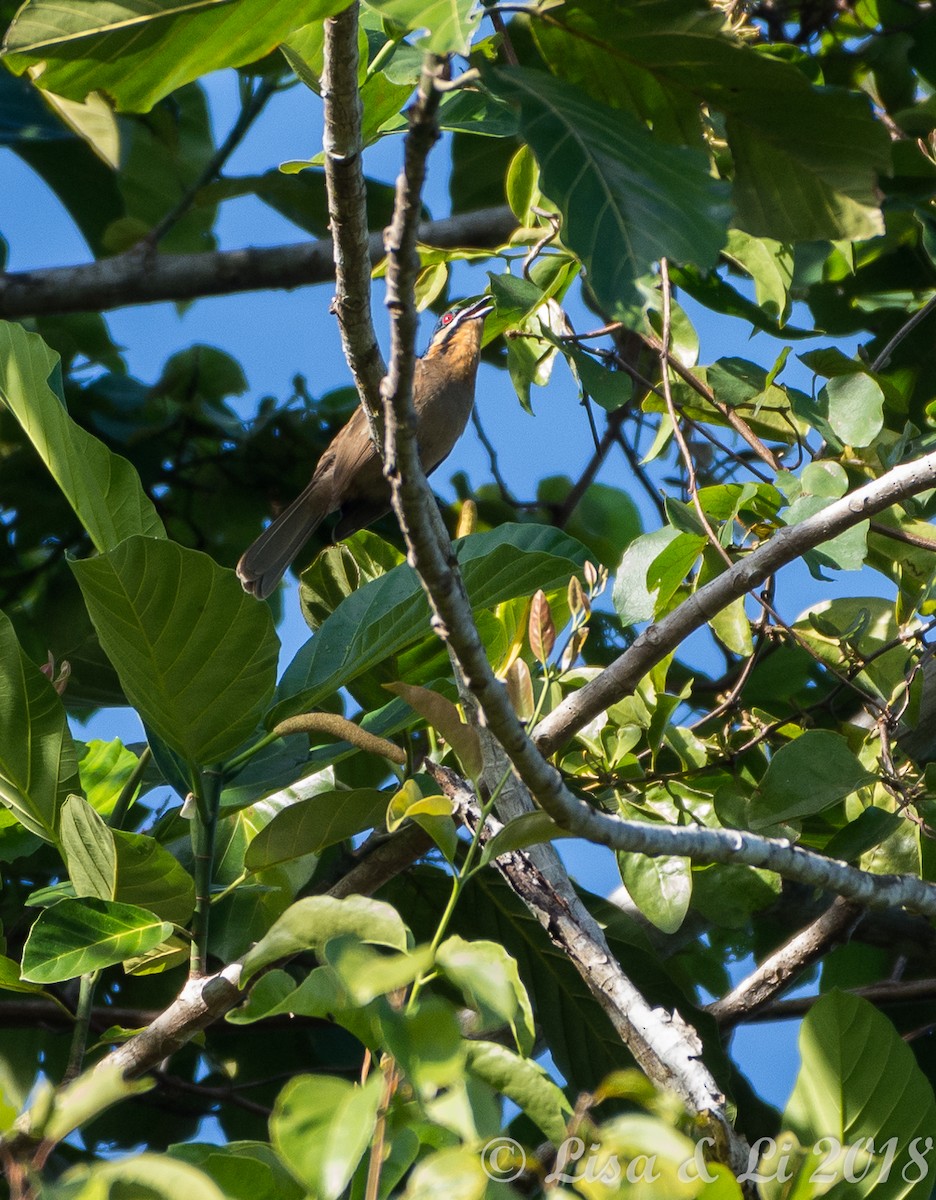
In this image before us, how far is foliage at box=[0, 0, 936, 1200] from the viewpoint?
2.98 feet

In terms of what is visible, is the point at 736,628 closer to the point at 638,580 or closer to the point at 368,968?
the point at 638,580

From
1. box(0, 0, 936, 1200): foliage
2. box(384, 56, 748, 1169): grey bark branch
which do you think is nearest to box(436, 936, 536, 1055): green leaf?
box(0, 0, 936, 1200): foliage

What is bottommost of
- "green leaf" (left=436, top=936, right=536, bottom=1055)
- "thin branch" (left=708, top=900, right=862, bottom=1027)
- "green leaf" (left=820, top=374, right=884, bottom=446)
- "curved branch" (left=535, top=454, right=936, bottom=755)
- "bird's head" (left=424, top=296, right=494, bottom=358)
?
"thin branch" (left=708, top=900, right=862, bottom=1027)

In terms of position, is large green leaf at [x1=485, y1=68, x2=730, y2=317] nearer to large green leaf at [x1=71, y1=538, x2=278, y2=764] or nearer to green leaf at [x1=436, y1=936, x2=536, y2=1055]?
green leaf at [x1=436, y1=936, x2=536, y2=1055]

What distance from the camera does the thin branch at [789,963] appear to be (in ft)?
5.88

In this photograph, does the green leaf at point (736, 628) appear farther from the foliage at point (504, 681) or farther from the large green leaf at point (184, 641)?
the large green leaf at point (184, 641)

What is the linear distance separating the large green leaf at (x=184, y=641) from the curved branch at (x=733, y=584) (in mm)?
381

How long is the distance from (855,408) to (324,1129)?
146 centimetres

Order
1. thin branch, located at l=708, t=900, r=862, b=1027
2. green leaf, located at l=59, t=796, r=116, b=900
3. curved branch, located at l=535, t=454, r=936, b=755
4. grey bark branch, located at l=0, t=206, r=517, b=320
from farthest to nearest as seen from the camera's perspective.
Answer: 1. grey bark branch, located at l=0, t=206, r=517, b=320
2. thin branch, located at l=708, t=900, r=862, b=1027
3. green leaf, located at l=59, t=796, r=116, b=900
4. curved branch, located at l=535, t=454, r=936, b=755

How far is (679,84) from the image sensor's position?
0.99 m

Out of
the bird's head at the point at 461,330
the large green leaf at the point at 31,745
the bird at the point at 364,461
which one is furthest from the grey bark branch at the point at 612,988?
the bird's head at the point at 461,330

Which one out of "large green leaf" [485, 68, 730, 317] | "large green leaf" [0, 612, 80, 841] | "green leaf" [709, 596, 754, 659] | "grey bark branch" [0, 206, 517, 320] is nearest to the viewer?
"large green leaf" [485, 68, 730, 317]

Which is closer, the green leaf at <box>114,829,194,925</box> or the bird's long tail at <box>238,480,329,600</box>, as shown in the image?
the green leaf at <box>114,829,194,925</box>

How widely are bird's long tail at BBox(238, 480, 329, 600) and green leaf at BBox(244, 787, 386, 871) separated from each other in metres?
1.49
